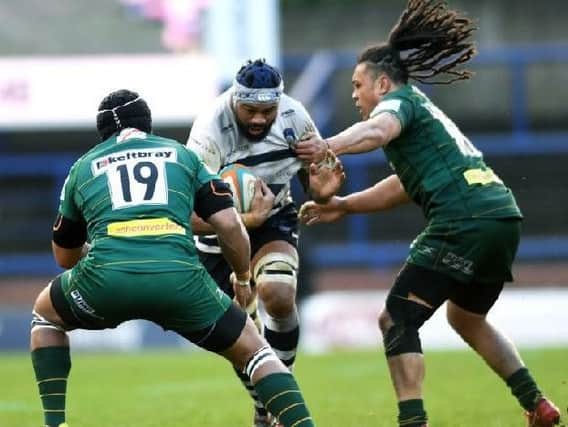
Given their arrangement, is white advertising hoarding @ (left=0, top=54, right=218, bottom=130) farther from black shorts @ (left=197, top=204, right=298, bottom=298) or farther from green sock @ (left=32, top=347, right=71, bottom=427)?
green sock @ (left=32, top=347, right=71, bottom=427)

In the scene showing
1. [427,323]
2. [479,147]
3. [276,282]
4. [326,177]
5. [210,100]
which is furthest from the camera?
[479,147]

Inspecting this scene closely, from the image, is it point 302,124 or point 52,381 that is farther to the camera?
point 302,124

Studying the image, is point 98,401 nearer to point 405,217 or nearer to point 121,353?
point 121,353

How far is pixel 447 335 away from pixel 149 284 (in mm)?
12036

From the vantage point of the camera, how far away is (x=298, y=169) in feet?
29.1

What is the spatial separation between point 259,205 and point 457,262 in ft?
4.36

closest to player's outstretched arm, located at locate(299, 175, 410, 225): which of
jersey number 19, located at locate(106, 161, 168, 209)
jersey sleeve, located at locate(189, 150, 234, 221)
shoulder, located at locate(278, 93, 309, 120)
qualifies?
shoulder, located at locate(278, 93, 309, 120)

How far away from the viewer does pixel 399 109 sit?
773cm

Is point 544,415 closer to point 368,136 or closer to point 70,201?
point 368,136

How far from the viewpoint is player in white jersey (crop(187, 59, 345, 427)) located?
836 cm

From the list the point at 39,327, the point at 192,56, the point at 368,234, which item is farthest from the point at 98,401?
the point at 368,234

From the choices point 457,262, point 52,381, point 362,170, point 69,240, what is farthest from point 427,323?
point 52,381

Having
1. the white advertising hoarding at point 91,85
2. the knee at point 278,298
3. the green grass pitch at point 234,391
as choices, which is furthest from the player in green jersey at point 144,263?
the white advertising hoarding at point 91,85

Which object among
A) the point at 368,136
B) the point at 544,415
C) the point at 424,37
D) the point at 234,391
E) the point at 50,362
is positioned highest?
the point at 424,37
